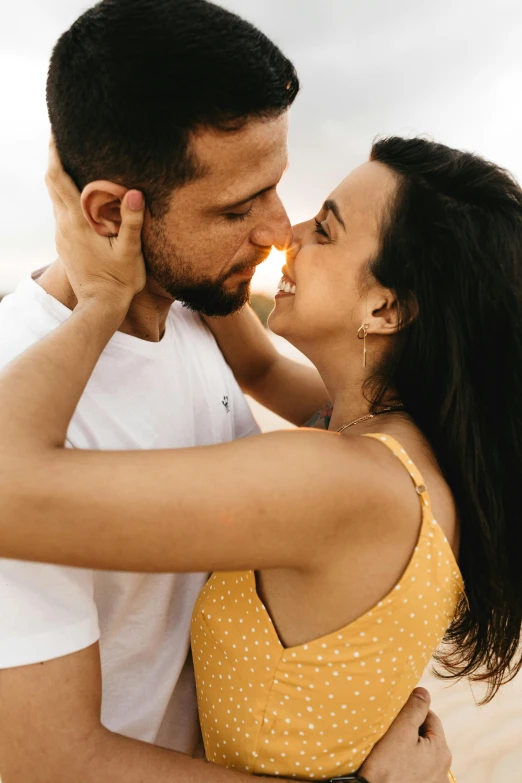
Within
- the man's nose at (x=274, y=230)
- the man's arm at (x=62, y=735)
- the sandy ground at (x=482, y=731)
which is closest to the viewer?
the man's arm at (x=62, y=735)

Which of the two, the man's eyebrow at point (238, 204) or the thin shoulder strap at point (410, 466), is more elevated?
the man's eyebrow at point (238, 204)

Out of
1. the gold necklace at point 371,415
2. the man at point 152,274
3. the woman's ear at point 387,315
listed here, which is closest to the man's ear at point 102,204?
the man at point 152,274

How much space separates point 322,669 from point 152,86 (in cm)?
172

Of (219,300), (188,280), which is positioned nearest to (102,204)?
(188,280)

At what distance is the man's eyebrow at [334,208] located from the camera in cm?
208

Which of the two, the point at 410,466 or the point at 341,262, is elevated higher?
the point at 341,262

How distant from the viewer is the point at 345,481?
137 centimetres

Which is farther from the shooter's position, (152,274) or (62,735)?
(152,274)

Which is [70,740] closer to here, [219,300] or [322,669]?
[322,669]

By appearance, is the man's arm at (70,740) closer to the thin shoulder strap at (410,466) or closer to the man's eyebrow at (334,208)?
the thin shoulder strap at (410,466)

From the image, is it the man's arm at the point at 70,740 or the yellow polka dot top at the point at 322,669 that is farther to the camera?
the yellow polka dot top at the point at 322,669

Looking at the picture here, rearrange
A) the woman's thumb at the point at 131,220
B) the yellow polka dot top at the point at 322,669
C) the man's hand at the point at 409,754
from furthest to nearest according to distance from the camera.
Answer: the woman's thumb at the point at 131,220 → the man's hand at the point at 409,754 → the yellow polka dot top at the point at 322,669

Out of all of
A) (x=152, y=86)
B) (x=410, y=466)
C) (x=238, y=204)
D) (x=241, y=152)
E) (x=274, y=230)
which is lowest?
(x=410, y=466)

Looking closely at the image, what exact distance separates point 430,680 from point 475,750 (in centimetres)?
70
